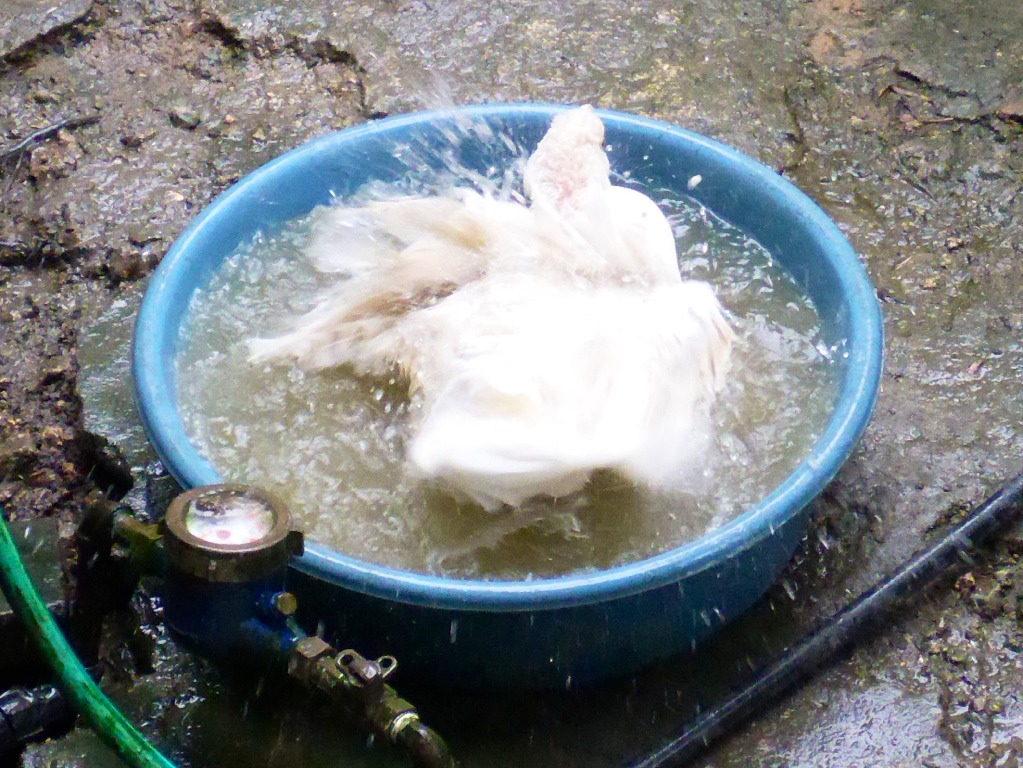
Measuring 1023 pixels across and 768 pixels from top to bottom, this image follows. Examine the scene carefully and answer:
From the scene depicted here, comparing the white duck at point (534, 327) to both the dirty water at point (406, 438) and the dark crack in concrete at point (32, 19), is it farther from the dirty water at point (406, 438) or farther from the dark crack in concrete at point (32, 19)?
the dark crack in concrete at point (32, 19)

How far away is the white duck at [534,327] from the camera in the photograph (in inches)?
68.2

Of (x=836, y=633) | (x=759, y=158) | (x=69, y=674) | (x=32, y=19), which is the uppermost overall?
(x=32, y=19)

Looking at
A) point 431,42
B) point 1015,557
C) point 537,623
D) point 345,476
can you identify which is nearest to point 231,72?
point 431,42

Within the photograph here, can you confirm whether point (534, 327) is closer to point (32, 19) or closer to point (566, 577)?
point (566, 577)

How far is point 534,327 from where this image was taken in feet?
6.28

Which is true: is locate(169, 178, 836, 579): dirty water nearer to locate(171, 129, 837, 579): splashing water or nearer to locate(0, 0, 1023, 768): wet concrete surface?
locate(171, 129, 837, 579): splashing water

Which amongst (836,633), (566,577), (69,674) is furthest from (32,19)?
(836,633)

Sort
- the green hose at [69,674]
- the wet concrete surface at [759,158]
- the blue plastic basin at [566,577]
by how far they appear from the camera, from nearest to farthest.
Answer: the green hose at [69,674] → the blue plastic basin at [566,577] → the wet concrete surface at [759,158]

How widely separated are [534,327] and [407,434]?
12.0 inches

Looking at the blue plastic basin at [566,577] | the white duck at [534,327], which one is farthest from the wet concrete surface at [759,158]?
the white duck at [534,327]

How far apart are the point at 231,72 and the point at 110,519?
1877 mm

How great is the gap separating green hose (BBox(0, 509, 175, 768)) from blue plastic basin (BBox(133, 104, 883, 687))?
0.30 meters

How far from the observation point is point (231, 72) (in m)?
3.14

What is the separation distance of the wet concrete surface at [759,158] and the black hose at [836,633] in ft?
0.17
